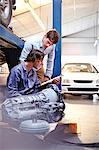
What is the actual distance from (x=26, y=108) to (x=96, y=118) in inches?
110

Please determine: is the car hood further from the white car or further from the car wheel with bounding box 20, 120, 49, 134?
the car wheel with bounding box 20, 120, 49, 134

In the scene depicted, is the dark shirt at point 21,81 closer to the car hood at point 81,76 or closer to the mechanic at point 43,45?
the mechanic at point 43,45

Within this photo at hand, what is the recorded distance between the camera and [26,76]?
266 centimetres

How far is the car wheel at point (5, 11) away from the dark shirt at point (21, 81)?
1.18 feet

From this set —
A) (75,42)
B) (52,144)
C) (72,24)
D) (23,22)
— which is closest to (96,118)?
(52,144)

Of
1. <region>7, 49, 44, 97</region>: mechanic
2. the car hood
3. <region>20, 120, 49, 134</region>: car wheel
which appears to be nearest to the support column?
<region>7, 49, 44, 97</region>: mechanic

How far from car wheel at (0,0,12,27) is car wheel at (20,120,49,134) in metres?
0.76

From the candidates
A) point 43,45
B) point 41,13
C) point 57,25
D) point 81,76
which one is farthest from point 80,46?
point 43,45

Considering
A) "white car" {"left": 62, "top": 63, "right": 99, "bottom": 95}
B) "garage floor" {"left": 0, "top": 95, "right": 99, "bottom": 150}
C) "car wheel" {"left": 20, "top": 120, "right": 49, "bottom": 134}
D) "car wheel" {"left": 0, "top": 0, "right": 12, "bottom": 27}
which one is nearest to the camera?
"car wheel" {"left": 20, "top": 120, "right": 49, "bottom": 134}

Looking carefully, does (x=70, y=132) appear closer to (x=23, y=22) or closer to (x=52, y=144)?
(x=52, y=144)

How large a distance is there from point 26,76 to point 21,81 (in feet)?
0.24

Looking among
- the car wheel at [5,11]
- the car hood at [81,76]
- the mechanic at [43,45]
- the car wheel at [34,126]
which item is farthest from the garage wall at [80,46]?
the car wheel at [34,126]

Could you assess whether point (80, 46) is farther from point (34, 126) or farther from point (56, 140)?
point (34, 126)

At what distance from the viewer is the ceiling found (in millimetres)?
9500
